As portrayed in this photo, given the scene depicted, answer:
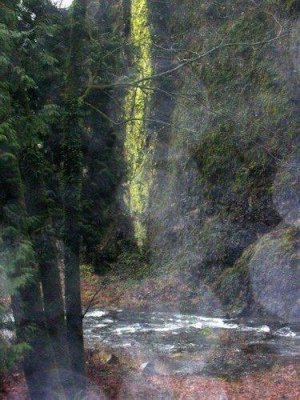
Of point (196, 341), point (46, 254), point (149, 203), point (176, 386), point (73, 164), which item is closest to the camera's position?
point (46, 254)

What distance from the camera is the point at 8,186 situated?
9227mm

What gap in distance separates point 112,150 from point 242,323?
7.08 m

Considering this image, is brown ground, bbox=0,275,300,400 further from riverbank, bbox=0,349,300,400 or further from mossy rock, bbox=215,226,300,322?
mossy rock, bbox=215,226,300,322

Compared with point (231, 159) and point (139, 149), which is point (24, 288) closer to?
point (231, 159)

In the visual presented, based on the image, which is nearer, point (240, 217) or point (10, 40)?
point (10, 40)

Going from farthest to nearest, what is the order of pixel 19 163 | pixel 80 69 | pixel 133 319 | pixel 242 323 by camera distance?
pixel 133 319, pixel 242 323, pixel 80 69, pixel 19 163

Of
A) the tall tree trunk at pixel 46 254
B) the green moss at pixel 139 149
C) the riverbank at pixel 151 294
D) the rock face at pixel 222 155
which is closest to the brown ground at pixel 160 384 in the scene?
the tall tree trunk at pixel 46 254

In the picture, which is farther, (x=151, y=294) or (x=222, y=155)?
(x=222, y=155)

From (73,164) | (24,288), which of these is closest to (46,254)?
(24,288)

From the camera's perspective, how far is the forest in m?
9.99

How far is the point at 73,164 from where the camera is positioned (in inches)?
435

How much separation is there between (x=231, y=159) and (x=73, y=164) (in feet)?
36.6

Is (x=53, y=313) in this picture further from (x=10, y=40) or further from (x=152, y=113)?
(x=152, y=113)

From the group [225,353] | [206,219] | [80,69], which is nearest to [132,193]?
[206,219]
